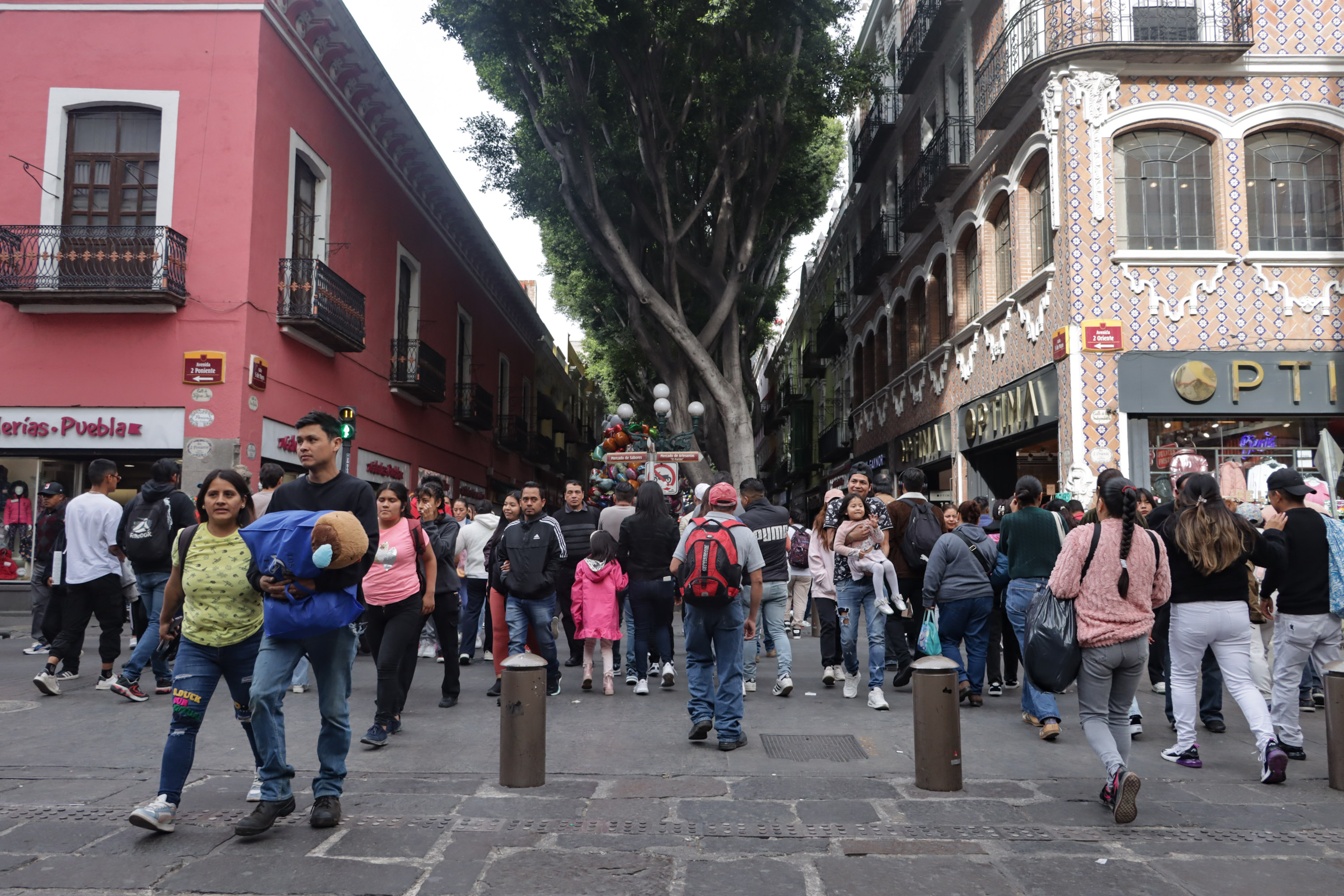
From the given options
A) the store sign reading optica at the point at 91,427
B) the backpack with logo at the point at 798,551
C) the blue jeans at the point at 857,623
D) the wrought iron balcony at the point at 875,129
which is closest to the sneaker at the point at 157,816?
the blue jeans at the point at 857,623

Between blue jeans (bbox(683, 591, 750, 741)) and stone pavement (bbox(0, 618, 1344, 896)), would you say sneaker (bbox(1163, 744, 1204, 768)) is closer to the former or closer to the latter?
stone pavement (bbox(0, 618, 1344, 896))

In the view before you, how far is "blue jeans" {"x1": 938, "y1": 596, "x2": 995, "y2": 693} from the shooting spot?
25.4 feet

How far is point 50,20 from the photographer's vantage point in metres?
14.6

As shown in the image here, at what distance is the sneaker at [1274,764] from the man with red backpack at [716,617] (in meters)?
2.93

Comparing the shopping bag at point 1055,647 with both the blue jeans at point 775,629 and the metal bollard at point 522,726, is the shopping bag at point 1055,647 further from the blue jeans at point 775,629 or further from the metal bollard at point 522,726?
the blue jeans at point 775,629

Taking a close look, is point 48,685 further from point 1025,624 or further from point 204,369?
point 1025,624

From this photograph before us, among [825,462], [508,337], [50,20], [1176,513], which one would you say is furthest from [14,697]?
[825,462]

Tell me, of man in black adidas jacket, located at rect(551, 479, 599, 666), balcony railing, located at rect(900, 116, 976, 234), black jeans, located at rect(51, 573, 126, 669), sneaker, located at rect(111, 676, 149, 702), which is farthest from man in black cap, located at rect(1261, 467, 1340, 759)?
balcony railing, located at rect(900, 116, 976, 234)

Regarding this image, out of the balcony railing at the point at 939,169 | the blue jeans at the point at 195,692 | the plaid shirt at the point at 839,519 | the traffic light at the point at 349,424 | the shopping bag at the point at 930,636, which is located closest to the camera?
the blue jeans at the point at 195,692

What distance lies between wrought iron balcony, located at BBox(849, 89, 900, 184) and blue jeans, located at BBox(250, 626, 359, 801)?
2035cm

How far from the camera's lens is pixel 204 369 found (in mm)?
13984

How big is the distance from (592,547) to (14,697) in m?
4.70

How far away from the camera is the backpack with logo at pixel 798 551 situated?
1115cm

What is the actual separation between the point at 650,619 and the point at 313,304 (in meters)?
9.25
